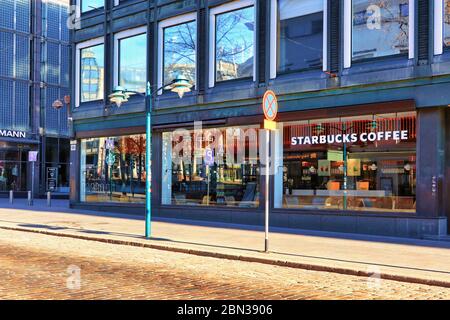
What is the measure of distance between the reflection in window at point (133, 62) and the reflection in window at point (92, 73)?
136cm

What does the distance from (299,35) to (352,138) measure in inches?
157

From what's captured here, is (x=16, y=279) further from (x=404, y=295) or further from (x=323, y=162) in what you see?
(x=323, y=162)

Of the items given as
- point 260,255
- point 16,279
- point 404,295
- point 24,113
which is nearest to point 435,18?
point 260,255

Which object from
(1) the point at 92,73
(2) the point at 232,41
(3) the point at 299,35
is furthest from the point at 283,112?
(1) the point at 92,73

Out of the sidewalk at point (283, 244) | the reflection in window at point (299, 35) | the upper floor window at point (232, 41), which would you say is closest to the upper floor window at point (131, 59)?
the upper floor window at point (232, 41)

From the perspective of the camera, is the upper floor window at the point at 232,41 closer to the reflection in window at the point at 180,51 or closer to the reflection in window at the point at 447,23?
the reflection in window at the point at 180,51

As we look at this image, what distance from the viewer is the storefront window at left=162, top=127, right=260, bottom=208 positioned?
1931cm

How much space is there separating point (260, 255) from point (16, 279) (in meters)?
5.07

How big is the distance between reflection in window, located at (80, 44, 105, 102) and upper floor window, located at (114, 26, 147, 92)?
1.16 m

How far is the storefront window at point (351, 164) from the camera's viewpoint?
51.8 ft

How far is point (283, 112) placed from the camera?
1800 centimetres

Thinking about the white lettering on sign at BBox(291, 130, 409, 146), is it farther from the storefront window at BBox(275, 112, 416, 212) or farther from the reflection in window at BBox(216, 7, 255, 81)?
the reflection in window at BBox(216, 7, 255, 81)

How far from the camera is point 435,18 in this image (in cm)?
1476

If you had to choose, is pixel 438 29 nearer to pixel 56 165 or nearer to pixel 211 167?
pixel 211 167
